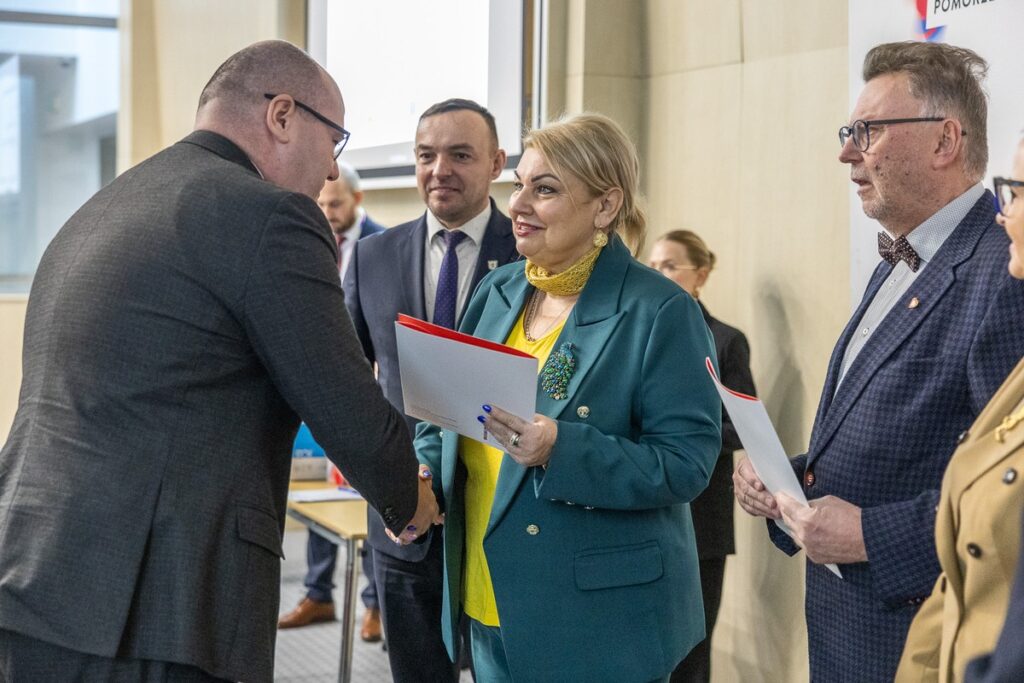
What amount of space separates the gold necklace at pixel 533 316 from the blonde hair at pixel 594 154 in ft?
0.67

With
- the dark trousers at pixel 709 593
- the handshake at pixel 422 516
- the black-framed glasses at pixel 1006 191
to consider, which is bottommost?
the dark trousers at pixel 709 593

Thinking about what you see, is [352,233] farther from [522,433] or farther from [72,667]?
[72,667]

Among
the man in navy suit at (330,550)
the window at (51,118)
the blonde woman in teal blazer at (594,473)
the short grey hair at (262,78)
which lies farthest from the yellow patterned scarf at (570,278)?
the window at (51,118)

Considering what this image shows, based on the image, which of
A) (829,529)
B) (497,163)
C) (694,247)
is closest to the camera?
(829,529)

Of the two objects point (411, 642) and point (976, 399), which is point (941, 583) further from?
point (411, 642)

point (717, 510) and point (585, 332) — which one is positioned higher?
point (585, 332)

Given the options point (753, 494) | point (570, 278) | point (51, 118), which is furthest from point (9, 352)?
point (753, 494)

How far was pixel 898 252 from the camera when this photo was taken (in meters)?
1.95

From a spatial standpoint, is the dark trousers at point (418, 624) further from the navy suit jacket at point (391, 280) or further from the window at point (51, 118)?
the window at point (51, 118)

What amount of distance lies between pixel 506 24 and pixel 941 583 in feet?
11.4

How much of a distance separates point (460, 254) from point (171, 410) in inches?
→ 57.9

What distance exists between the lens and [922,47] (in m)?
1.97

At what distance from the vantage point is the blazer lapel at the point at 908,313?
71.1 inches

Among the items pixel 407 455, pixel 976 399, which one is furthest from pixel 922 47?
pixel 407 455
